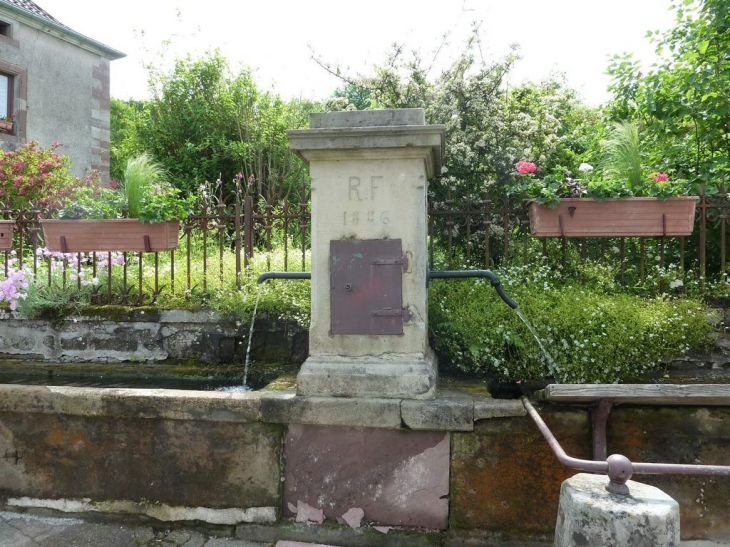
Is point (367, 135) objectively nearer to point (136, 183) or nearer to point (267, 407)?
point (267, 407)

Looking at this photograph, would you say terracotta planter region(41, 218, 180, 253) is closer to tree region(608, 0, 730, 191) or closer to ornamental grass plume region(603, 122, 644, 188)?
ornamental grass plume region(603, 122, 644, 188)

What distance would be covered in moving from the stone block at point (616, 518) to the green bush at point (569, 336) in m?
1.84

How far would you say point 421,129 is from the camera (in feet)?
8.45

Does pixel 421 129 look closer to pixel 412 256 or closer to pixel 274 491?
pixel 412 256

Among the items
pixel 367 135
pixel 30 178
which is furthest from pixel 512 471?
pixel 30 178

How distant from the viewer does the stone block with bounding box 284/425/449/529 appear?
256 centimetres

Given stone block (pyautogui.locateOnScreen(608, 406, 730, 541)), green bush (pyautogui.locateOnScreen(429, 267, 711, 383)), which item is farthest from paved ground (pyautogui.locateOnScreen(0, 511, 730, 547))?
stone block (pyautogui.locateOnScreen(608, 406, 730, 541))

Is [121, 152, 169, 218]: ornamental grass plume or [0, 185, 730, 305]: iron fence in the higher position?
[121, 152, 169, 218]: ornamental grass plume

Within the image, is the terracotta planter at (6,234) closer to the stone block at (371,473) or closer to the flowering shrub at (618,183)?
the stone block at (371,473)

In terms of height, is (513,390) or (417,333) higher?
(417,333)

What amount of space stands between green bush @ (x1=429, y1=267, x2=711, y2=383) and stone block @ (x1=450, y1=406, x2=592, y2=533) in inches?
28.1

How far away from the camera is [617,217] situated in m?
3.64

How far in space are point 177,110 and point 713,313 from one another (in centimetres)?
1268

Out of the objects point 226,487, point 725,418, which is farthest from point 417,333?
point 725,418
